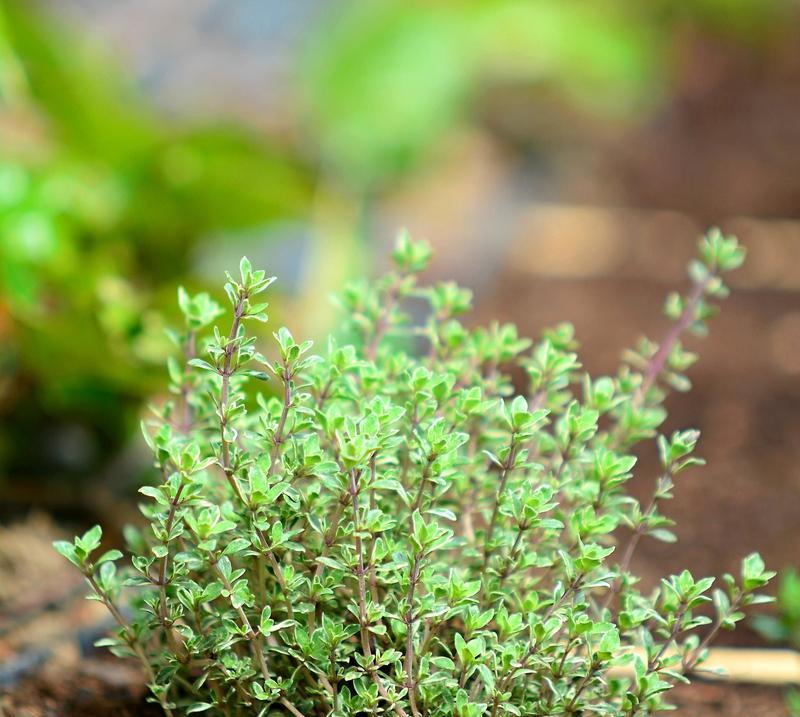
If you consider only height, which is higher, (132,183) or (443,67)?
(443,67)

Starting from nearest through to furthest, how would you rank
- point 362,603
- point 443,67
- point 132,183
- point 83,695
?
point 362,603, point 83,695, point 132,183, point 443,67

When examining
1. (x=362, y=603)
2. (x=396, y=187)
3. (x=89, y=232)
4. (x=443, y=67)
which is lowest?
(x=362, y=603)

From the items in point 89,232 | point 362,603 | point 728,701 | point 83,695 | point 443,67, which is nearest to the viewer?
point 362,603

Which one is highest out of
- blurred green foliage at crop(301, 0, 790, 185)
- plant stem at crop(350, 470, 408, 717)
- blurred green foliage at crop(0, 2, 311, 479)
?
blurred green foliage at crop(301, 0, 790, 185)

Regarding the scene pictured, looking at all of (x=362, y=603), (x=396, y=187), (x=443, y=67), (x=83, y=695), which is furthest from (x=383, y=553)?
(x=443, y=67)

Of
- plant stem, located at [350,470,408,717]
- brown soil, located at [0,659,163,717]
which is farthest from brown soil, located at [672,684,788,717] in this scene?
brown soil, located at [0,659,163,717]

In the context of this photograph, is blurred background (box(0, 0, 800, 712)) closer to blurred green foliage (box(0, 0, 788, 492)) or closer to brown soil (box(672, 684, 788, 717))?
blurred green foliage (box(0, 0, 788, 492))

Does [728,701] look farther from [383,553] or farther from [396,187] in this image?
[396,187]
